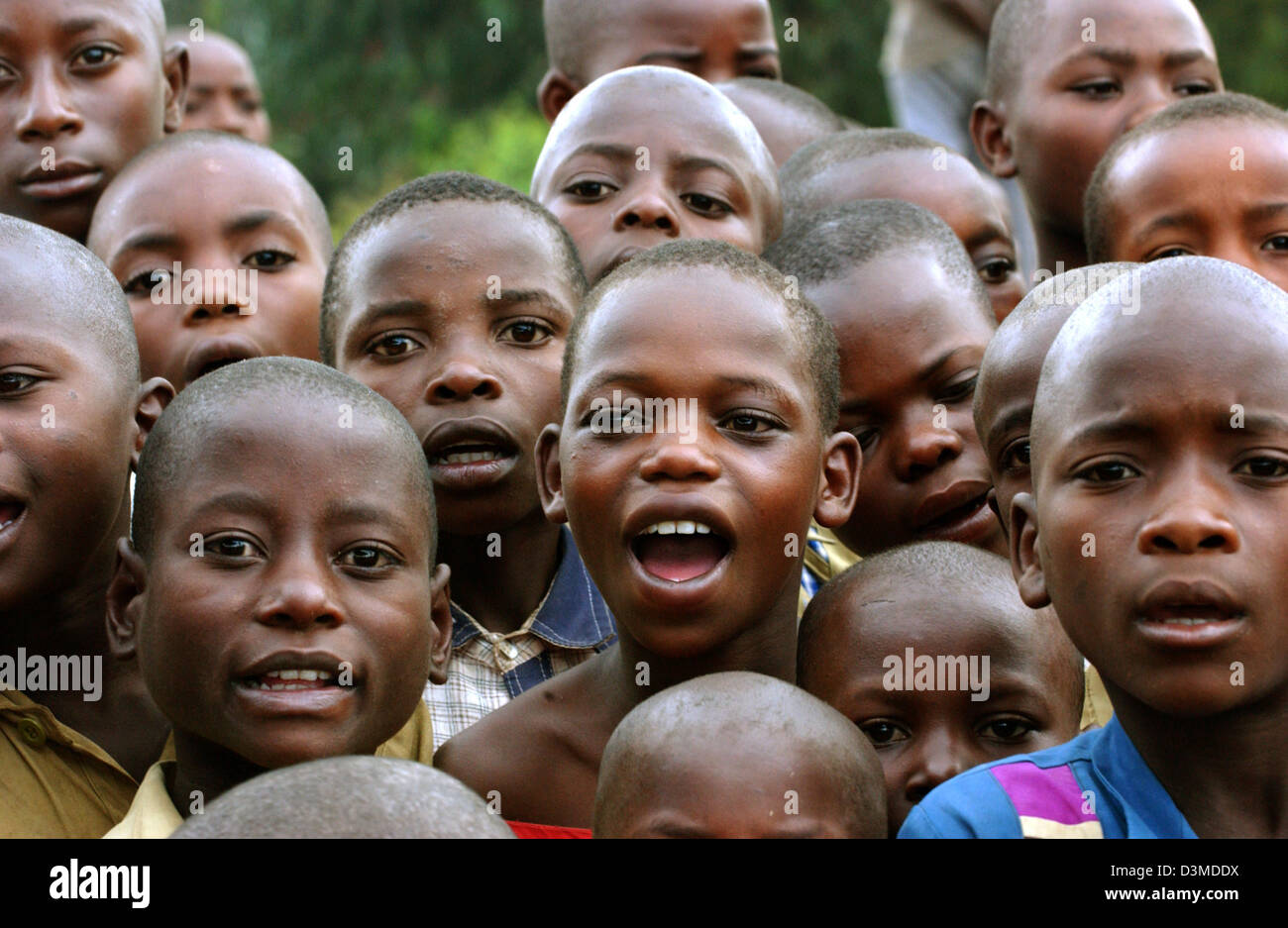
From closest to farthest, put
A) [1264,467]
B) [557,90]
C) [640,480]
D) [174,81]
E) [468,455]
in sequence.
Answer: [1264,467], [640,480], [468,455], [174,81], [557,90]

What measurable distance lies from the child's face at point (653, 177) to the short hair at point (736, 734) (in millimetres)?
1857

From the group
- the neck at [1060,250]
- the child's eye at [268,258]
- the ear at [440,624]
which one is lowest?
the ear at [440,624]

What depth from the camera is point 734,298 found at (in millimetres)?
3424

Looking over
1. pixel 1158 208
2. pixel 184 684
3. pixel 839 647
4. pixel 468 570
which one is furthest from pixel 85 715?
pixel 1158 208

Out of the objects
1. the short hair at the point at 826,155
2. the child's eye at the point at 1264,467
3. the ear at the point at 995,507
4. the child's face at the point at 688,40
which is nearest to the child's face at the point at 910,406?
the ear at the point at 995,507

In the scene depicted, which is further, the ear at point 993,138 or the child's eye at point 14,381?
the ear at point 993,138

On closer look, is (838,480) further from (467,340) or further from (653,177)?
(653,177)

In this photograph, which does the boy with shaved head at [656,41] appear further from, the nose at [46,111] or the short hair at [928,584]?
the short hair at [928,584]

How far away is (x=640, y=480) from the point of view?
10.6ft

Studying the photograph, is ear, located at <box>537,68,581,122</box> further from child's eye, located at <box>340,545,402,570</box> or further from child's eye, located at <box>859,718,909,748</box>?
child's eye, located at <box>859,718,909,748</box>

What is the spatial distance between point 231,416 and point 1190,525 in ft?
5.29

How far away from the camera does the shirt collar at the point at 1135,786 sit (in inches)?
105

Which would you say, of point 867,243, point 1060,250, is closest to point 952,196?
point 1060,250
